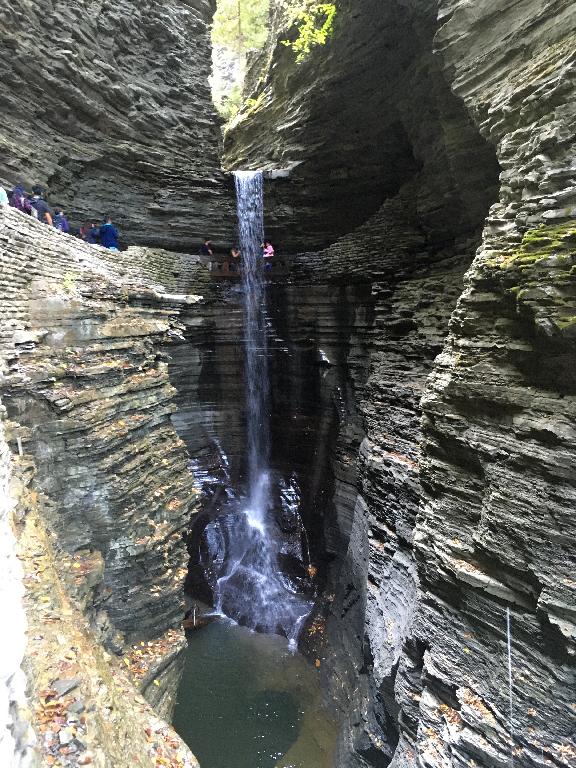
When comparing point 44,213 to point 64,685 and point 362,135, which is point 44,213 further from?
point 64,685

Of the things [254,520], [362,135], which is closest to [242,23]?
[362,135]

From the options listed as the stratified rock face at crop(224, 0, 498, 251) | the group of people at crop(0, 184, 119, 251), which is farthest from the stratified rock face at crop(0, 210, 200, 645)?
the stratified rock face at crop(224, 0, 498, 251)

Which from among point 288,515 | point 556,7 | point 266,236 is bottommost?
point 288,515

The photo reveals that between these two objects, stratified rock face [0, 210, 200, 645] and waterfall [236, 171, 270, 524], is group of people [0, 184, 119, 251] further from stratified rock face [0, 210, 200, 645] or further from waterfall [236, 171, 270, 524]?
waterfall [236, 171, 270, 524]

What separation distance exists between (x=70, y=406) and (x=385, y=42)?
1357 cm

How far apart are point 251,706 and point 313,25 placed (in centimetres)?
2042

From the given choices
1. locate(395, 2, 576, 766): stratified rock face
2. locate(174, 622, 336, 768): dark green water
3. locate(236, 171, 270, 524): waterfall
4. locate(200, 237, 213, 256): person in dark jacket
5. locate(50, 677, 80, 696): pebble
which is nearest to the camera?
locate(50, 677, 80, 696): pebble

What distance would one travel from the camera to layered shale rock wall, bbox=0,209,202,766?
6.69 m

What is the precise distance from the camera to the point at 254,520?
59.2 ft

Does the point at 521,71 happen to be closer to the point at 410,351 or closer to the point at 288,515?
the point at 410,351

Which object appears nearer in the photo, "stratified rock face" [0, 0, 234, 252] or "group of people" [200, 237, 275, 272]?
"stratified rock face" [0, 0, 234, 252]

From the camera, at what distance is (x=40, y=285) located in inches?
333

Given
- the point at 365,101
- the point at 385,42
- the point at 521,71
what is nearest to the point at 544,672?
the point at 521,71

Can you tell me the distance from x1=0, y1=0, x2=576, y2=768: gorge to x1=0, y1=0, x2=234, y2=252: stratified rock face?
0.09 meters
